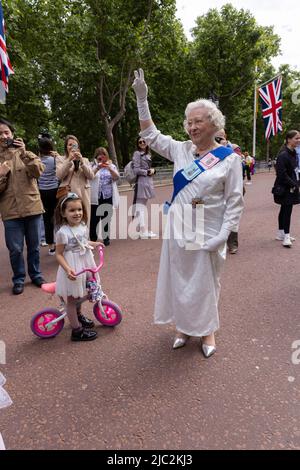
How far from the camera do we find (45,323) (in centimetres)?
315

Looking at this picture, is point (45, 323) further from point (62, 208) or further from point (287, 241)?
point (287, 241)

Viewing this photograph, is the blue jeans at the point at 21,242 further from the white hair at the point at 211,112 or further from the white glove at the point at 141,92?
the white hair at the point at 211,112

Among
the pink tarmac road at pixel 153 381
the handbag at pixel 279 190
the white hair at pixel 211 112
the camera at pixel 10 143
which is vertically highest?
the white hair at pixel 211 112

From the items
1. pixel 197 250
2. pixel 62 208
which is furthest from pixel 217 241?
pixel 62 208

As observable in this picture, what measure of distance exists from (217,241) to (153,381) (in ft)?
3.76

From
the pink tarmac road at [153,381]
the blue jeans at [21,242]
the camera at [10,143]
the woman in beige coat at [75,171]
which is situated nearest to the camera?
the pink tarmac road at [153,381]

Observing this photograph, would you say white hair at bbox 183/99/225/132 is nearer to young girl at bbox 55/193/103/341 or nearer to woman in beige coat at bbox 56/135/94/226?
young girl at bbox 55/193/103/341

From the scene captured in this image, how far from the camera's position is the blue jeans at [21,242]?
14.1 ft

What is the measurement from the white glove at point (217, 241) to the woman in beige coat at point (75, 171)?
288 centimetres

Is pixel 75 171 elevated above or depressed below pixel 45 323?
above

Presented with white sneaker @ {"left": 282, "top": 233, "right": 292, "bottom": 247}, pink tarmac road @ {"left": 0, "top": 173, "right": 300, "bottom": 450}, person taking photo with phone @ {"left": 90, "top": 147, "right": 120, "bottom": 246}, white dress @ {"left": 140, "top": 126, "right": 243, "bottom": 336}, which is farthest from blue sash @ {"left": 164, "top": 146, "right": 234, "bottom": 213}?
white sneaker @ {"left": 282, "top": 233, "right": 292, "bottom": 247}

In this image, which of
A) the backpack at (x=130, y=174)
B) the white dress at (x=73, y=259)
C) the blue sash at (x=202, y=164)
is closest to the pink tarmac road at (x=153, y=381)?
the white dress at (x=73, y=259)

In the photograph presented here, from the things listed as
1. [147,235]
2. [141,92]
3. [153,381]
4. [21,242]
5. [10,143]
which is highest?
[141,92]

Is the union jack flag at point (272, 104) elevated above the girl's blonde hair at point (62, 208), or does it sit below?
above
